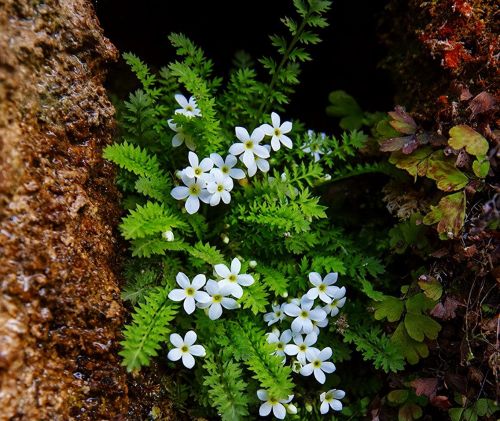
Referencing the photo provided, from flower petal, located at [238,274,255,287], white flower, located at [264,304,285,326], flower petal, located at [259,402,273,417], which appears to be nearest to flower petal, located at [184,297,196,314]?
Result: flower petal, located at [238,274,255,287]

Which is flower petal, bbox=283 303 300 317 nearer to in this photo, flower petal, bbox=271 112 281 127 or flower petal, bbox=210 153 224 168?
flower petal, bbox=210 153 224 168

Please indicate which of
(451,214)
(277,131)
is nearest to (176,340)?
(277,131)

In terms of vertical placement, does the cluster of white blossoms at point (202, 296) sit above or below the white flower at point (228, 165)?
below

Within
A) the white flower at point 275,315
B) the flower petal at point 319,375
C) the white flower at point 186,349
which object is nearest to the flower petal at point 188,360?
the white flower at point 186,349

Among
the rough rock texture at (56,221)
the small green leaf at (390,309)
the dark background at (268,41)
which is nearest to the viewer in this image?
the rough rock texture at (56,221)

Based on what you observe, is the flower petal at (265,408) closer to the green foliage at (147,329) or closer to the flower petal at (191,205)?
the green foliage at (147,329)

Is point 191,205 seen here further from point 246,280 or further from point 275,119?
point 275,119
